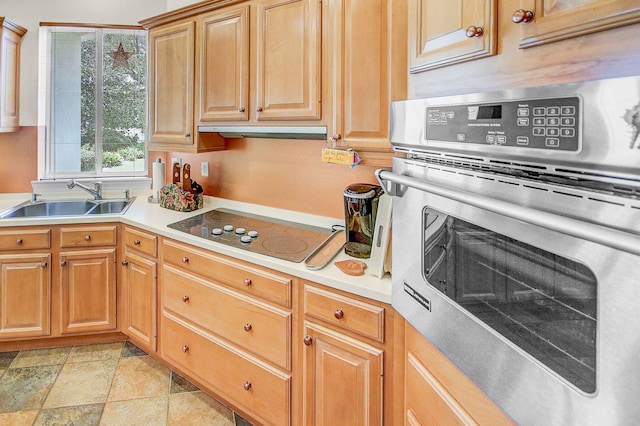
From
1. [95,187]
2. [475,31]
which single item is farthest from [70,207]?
[475,31]

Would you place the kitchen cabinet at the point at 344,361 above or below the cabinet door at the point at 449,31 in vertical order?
below

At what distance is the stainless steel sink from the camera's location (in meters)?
2.82

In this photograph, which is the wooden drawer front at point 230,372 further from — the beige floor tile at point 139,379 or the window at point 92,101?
the window at point 92,101

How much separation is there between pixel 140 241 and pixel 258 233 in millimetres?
816

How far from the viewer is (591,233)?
0.54 metres

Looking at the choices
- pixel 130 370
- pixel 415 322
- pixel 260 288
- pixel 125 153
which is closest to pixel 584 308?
pixel 415 322

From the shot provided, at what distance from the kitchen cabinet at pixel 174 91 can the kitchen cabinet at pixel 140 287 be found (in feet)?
2.09

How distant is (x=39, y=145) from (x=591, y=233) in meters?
3.70

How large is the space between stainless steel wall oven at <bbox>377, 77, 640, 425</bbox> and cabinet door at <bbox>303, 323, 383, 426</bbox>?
21.2 inches

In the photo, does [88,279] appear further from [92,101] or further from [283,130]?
[283,130]

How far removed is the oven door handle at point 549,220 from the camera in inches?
19.7

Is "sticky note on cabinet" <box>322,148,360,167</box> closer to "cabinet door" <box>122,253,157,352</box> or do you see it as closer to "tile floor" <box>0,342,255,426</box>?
"cabinet door" <box>122,253,157,352</box>

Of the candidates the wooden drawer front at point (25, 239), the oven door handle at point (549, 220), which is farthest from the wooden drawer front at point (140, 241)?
the oven door handle at point (549, 220)

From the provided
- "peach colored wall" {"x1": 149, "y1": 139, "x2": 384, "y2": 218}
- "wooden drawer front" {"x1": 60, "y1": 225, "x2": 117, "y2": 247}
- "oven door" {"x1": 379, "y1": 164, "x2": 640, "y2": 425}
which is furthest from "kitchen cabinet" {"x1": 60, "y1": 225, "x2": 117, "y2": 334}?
"oven door" {"x1": 379, "y1": 164, "x2": 640, "y2": 425}
